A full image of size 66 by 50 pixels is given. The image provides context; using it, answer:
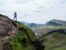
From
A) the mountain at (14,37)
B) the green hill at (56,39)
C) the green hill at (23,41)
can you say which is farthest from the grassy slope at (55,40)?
the mountain at (14,37)

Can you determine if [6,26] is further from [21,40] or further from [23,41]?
[23,41]

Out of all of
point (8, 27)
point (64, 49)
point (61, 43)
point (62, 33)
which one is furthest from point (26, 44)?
point (62, 33)

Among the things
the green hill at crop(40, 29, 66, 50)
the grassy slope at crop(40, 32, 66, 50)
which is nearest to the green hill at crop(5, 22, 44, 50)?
the grassy slope at crop(40, 32, 66, 50)

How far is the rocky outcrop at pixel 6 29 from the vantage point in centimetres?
1953

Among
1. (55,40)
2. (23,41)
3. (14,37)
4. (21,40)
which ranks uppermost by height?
(14,37)

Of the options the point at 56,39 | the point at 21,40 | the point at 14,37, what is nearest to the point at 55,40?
the point at 56,39

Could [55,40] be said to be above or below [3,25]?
below

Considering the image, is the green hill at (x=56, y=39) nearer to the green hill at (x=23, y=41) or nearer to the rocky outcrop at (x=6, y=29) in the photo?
the green hill at (x=23, y=41)

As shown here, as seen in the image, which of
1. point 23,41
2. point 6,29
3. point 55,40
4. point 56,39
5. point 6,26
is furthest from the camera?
point 56,39

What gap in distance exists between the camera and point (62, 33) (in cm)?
4525

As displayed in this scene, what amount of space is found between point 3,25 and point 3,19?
1512 millimetres

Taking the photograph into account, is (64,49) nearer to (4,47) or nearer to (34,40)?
(34,40)

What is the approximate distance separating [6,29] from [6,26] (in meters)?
0.53

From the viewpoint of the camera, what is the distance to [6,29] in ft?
68.7
